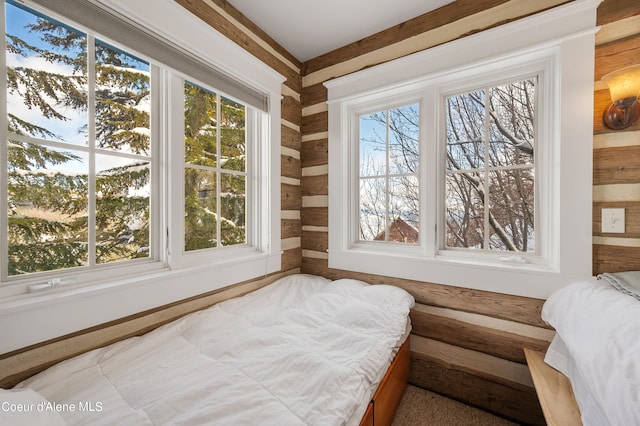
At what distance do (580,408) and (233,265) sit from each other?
6.15 ft

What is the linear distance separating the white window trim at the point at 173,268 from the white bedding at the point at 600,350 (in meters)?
1.81

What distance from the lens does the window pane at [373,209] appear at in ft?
7.13

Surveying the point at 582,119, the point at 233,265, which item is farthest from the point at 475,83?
the point at 233,265

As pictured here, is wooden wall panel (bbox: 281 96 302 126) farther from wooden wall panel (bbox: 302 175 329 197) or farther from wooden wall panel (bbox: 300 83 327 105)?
wooden wall panel (bbox: 302 175 329 197)

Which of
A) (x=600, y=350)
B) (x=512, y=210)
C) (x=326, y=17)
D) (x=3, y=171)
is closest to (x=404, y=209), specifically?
(x=512, y=210)

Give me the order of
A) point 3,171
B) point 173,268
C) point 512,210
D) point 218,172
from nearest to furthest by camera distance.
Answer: point 3,171
point 173,268
point 512,210
point 218,172

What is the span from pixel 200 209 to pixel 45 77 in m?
0.92

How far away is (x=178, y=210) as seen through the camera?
1508 millimetres

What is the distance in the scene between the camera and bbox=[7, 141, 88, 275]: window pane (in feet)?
3.40

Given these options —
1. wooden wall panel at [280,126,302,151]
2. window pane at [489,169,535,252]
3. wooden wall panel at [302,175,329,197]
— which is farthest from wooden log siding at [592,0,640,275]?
wooden wall panel at [280,126,302,151]

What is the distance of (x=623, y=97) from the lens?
126 cm

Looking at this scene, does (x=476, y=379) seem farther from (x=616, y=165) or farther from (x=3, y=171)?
(x=3, y=171)

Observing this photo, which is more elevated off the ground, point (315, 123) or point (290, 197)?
point (315, 123)

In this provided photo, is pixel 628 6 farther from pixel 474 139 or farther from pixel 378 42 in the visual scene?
pixel 378 42
